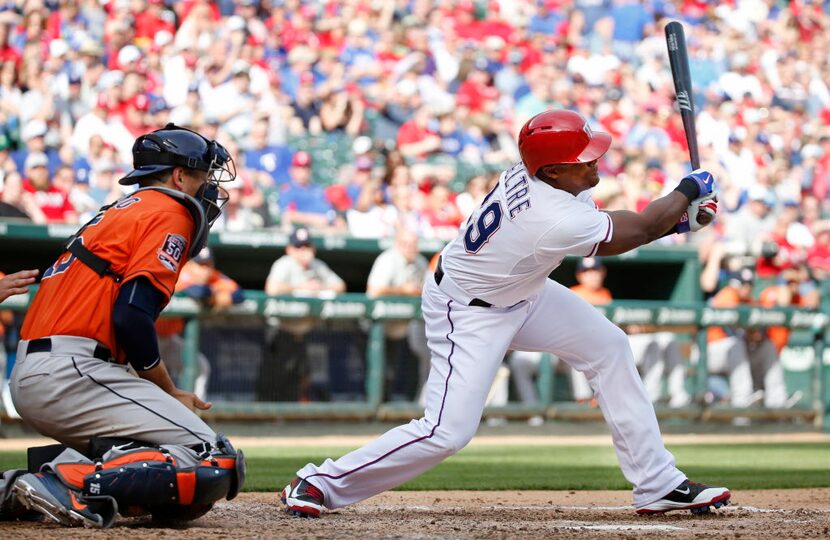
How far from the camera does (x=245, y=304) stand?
8758 mm

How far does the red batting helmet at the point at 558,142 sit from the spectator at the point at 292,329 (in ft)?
16.3

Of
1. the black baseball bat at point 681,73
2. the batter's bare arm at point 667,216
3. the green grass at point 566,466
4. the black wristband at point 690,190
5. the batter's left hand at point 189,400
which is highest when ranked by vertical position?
the black baseball bat at point 681,73

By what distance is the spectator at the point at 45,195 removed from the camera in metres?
9.34

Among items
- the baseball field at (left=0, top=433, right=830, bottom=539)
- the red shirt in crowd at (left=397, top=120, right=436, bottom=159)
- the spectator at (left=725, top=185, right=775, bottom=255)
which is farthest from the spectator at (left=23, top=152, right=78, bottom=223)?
the spectator at (left=725, top=185, right=775, bottom=255)

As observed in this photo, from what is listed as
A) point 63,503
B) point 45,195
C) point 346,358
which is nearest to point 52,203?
point 45,195

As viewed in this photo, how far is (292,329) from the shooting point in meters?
8.91

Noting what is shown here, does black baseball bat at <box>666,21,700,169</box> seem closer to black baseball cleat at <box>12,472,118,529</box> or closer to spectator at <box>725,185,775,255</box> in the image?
black baseball cleat at <box>12,472,118,529</box>

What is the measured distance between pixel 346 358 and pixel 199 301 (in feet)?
4.02

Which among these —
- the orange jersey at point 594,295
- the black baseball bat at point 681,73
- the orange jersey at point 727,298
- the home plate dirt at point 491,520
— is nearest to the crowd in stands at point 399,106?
the orange jersey at point 727,298

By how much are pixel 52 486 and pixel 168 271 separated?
74 centimetres

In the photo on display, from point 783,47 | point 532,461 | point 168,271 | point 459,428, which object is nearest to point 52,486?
point 168,271

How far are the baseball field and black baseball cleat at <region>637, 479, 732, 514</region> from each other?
0.06 m

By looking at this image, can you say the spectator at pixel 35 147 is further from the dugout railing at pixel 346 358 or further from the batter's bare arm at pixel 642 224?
the batter's bare arm at pixel 642 224

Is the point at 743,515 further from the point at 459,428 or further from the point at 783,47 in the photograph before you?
the point at 783,47
